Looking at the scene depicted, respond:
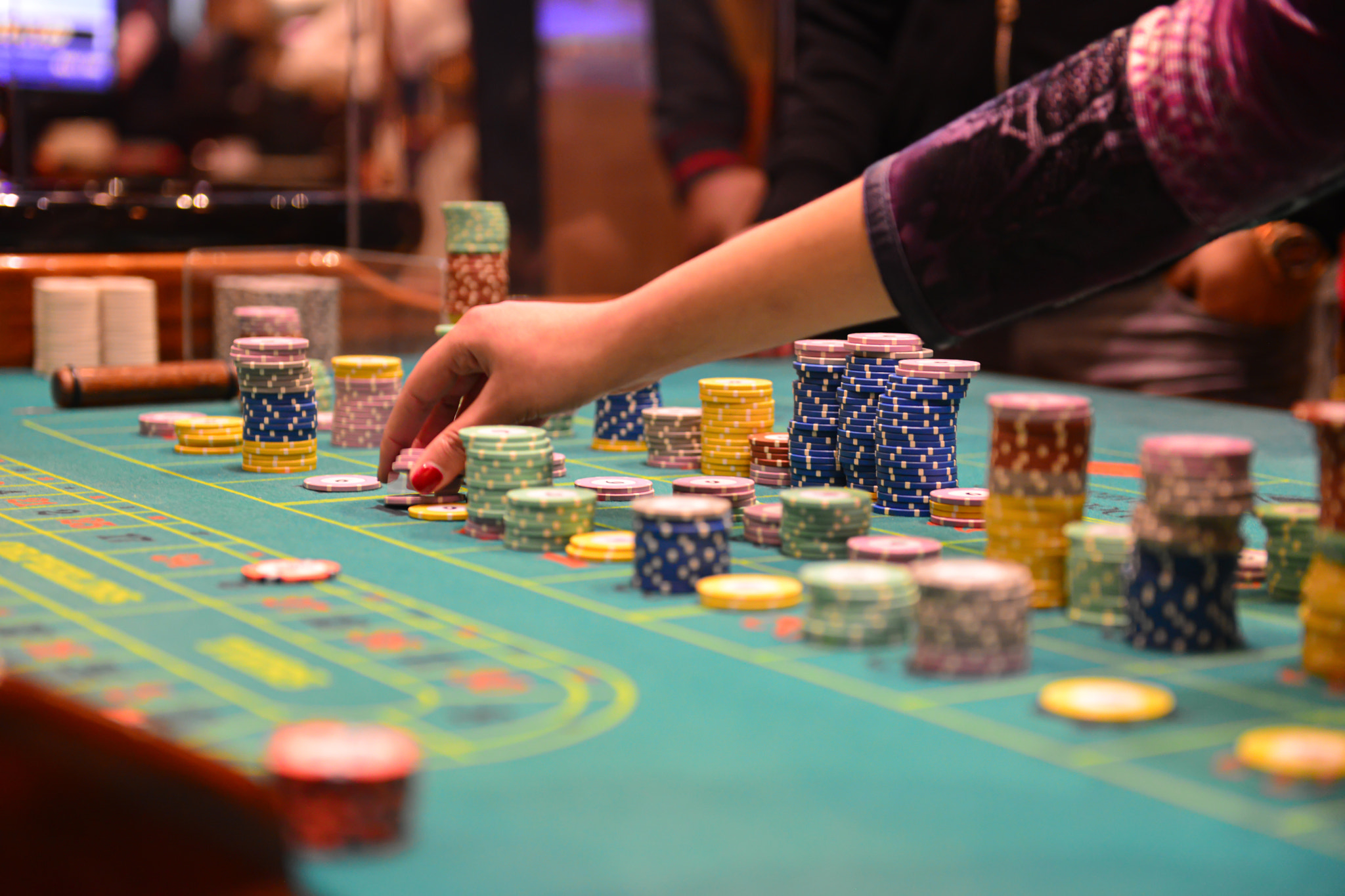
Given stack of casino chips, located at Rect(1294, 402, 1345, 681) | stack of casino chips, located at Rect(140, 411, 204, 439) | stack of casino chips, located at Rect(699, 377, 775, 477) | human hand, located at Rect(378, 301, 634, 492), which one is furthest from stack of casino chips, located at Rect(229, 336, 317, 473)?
stack of casino chips, located at Rect(1294, 402, 1345, 681)

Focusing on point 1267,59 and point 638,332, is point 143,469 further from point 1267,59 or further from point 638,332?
point 1267,59

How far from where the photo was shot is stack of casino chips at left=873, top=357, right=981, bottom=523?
268 centimetres

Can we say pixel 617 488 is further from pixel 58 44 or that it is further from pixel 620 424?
pixel 58 44

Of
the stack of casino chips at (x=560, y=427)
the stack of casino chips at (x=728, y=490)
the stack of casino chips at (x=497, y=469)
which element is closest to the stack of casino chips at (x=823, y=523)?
the stack of casino chips at (x=728, y=490)

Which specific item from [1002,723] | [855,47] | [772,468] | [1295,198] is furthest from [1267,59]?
[855,47]

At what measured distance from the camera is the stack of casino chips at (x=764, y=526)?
2346mm

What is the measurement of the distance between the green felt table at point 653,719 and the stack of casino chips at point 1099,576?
0.05 metres

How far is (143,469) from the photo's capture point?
3.13 metres

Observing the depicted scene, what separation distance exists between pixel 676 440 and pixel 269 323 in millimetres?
1583

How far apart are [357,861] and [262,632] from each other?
2.30ft

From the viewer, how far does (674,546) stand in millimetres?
2023

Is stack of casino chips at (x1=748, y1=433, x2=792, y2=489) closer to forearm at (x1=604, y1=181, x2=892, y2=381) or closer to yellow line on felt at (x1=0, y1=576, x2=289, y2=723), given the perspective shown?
forearm at (x1=604, y1=181, x2=892, y2=381)

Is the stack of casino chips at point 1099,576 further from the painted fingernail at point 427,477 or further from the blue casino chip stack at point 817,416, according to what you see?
the painted fingernail at point 427,477

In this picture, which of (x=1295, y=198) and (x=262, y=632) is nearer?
(x=262, y=632)
